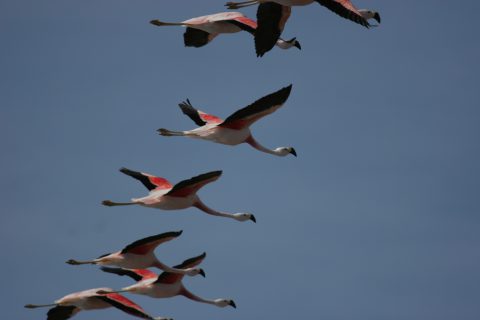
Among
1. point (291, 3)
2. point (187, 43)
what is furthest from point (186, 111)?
point (291, 3)

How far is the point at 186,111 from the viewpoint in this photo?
50.1m

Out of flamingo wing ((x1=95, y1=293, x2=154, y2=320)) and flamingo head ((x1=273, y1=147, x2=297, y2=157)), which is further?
flamingo head ((x1=273, y1=147, x2=297, y2=157))

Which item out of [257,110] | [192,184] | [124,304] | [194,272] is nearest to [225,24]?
[257,110]

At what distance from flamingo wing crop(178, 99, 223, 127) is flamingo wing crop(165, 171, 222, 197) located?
3.59 meters

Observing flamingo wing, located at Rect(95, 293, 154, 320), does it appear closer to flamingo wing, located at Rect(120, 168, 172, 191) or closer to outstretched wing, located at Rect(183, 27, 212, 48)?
flamingo wing, located at Rect(120, 168, 172, 191)

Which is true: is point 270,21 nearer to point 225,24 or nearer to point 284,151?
point 225,24

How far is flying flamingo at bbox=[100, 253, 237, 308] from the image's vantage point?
45688 mm

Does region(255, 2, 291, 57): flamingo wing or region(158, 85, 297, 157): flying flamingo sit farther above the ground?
region(255, 2, 291, 57): flamingo wing

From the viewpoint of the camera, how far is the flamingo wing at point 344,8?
1583 inches

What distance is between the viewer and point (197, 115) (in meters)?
49.4

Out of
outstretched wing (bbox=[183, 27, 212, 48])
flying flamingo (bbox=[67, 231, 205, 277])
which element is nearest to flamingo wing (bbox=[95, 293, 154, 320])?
flying flamingo (bbox=[67, 231, 205, 277])

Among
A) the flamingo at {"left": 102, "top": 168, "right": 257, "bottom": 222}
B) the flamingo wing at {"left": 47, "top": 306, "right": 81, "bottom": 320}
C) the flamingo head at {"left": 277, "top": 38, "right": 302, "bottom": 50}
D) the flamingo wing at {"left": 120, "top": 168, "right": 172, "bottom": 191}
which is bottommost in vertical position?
the flamingo wing at {"left": 47, "top": 306, "right": 81, "bottom": 320}

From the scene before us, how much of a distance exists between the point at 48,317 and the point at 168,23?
958cm

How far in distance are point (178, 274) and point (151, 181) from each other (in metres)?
3.24
